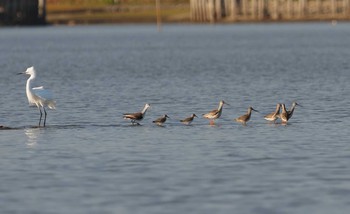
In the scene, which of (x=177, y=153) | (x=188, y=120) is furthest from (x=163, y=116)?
(x=177, y=153)

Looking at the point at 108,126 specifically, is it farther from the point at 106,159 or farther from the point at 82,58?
the point at 82,58

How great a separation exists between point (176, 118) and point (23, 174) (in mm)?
13155

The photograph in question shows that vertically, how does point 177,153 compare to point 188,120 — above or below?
above

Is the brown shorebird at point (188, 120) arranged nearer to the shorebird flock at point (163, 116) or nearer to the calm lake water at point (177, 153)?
the shorebird flock at point (163, 116)

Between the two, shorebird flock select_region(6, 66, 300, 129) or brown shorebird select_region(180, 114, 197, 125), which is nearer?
shorebird flock select_region(6, 66, 300, 129)

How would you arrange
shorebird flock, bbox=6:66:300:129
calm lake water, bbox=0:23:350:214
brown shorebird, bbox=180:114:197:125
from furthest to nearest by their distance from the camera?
brown shorebird, bbox=180:114:197:125 < shorebird flock, bbox=6:66:300:129 < calm lake water, bbox=0:23:350:214

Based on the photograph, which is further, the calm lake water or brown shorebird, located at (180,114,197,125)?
brown shorebird, located at (180,114,197,125)

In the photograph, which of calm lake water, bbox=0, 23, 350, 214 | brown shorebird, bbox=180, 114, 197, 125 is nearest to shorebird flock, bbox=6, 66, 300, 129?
brown shorebird, bbox=180, 114, 197, 125

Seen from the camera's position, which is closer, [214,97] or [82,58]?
[214,97]

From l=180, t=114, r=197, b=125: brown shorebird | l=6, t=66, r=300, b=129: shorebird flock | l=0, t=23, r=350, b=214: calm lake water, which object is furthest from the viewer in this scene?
l=180, t=114, r=197, b=125: brown shorebird

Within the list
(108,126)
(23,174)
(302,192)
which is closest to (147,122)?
(108,126)

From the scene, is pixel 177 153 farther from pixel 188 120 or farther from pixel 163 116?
pixel 163 116

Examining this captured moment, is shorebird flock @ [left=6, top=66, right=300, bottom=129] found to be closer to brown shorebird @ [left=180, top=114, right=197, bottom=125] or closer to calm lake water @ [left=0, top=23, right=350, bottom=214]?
brown shorebird @ [left=180, top=114, right=197, bottom=125]

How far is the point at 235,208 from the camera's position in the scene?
2066 centimetres
